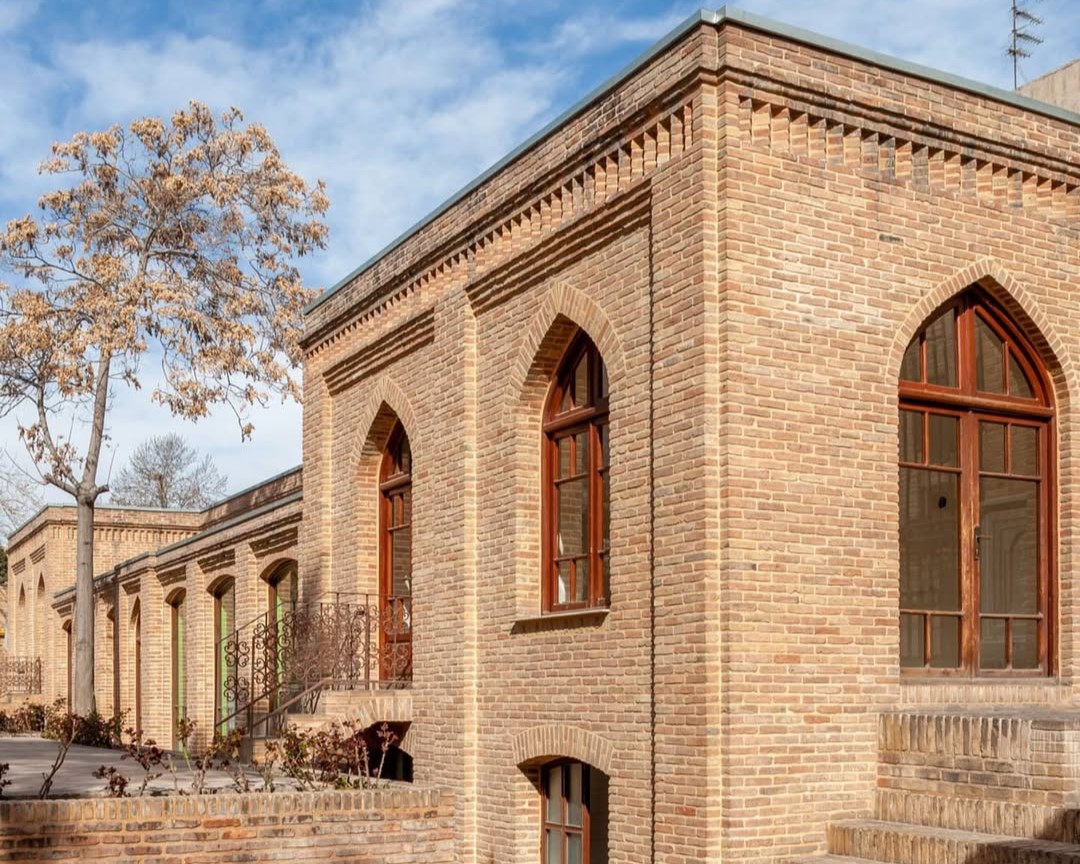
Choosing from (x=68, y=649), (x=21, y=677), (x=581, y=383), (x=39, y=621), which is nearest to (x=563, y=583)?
(x=581, y=383)

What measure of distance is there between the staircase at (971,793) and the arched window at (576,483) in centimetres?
287

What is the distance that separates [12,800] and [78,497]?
57.0 ft

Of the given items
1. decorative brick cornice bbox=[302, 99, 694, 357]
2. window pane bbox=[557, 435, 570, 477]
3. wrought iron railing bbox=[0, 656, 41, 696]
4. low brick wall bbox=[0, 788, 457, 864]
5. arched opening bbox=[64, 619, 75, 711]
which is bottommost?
wrought iron railing bbox=[0, 656, 41, 696]

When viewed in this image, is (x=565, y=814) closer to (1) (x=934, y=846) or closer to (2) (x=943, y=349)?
(1) (x=934, y=846)

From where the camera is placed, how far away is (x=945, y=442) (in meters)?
11.9

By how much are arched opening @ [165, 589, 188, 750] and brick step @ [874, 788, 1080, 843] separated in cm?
1825

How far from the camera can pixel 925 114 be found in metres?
10.6

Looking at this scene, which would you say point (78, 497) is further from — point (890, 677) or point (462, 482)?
point (890, 677)

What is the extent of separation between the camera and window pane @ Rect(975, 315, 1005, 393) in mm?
11273

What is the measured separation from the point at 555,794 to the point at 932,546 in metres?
4.91

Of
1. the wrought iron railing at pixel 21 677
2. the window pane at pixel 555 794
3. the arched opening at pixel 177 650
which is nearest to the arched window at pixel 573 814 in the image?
the window pane at pixel 555 794

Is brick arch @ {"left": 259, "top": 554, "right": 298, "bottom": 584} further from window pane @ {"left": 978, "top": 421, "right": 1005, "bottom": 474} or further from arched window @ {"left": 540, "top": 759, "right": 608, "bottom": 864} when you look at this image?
window pane @ {"left": 978, "top": 421, "right": 1005, "bottom": 474}

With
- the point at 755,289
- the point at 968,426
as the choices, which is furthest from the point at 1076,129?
the point at 755,289

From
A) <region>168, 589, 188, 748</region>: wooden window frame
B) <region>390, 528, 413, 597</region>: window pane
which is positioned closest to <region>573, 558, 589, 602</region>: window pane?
<region>390, 528, 413, 597</region>: window pane
